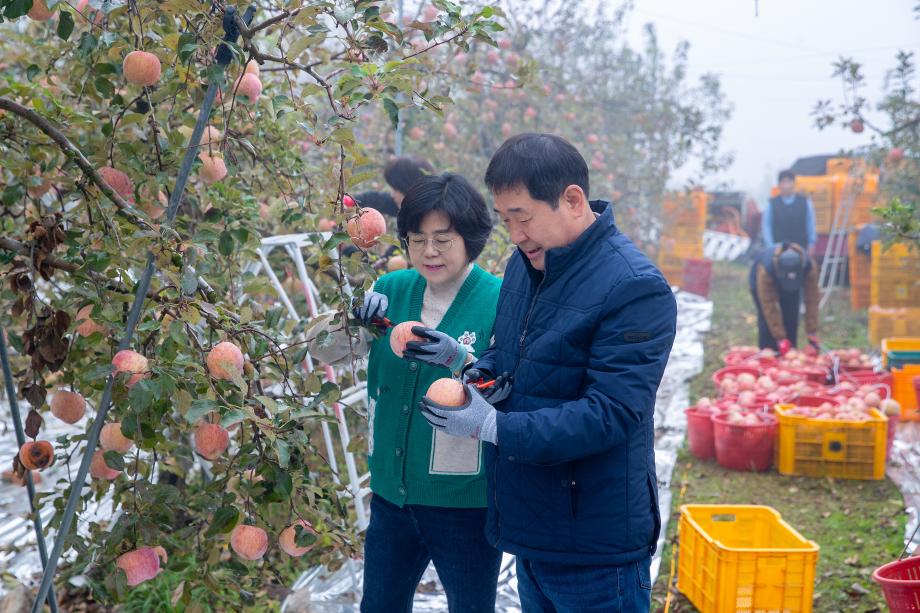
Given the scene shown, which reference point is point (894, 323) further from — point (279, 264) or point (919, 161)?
point (279, 264)

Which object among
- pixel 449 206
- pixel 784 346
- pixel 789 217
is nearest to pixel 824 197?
pixel 789 217

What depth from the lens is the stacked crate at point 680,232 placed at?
11.2 meters

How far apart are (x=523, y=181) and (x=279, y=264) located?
1.82m

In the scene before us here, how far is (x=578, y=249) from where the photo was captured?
62.4 inches

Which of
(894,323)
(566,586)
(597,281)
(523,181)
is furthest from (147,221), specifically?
(894,323)

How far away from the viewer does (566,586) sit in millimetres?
1565

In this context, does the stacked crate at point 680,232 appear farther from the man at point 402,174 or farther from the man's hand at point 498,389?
the man's hand at point 498,389

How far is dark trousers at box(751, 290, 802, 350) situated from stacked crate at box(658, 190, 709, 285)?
14.4 ft

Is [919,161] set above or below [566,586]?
above

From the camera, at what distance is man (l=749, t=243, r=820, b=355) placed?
20.8ft

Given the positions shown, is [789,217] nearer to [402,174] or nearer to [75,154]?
[402,174]

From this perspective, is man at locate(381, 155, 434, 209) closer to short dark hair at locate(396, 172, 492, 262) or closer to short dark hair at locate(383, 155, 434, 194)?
short dark hair at locate(383, 155, 434, 194)

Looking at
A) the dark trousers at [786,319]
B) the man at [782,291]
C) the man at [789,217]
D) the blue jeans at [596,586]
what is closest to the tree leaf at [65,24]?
the blue jeans at [596,586]

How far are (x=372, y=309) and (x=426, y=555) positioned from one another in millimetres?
556
